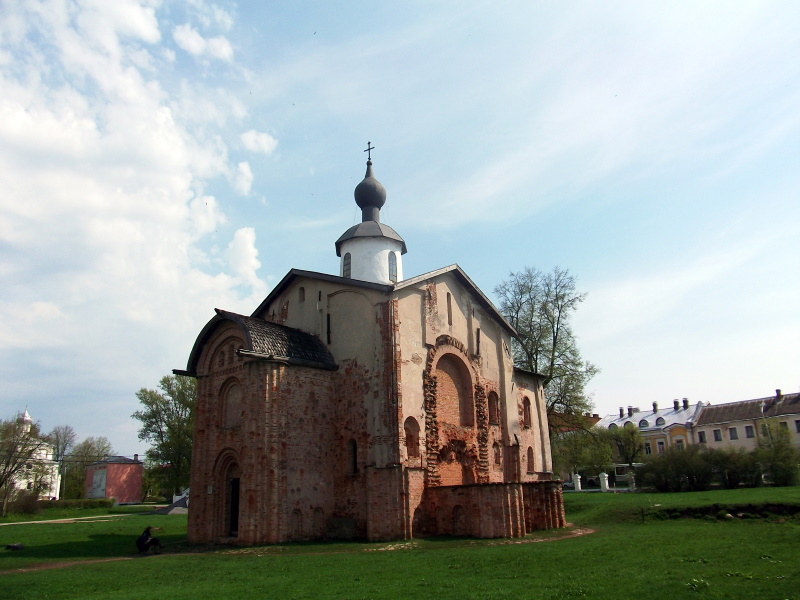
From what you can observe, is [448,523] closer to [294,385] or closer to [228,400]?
[294,385]

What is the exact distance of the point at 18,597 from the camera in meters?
10.6

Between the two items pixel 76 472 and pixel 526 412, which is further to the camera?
pixel 76 472

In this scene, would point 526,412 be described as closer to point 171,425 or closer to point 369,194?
point 369,194

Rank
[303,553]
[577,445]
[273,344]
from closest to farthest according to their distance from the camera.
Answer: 1. [303,553]
2. [273,344]
3. [577,445]

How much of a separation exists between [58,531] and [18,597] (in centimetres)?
1573

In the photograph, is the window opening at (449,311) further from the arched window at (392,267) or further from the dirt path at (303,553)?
the dirt path at (303,553)

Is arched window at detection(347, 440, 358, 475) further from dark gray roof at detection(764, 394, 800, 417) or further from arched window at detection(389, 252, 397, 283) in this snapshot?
dark gray roof at detection(764, 394, 800, 417)

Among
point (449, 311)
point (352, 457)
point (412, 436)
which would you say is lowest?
point (352, 457)

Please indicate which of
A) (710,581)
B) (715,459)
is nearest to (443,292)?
(710,581)

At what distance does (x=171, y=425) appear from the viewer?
1661 inches

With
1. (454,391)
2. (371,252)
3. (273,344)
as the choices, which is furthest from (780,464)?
(273,344)

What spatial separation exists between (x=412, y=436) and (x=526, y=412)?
9.89 metres

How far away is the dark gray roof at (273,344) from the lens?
1845 cm

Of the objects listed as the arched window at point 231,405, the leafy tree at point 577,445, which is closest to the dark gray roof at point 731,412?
the leafy tree at point 577,445
